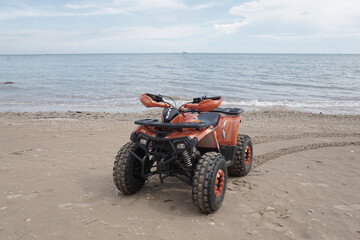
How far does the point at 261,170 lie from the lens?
548cm

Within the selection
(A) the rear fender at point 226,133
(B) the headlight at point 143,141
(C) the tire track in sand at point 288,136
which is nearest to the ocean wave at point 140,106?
(C) the tire track in sand at point 288,136

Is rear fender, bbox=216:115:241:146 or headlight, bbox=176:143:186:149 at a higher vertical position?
headlight, bbox=176:143:186:149

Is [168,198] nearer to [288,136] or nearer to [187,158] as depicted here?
[187,158]

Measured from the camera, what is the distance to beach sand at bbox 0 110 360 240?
3.35 meters

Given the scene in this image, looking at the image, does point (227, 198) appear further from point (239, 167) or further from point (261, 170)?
point (261, 170)

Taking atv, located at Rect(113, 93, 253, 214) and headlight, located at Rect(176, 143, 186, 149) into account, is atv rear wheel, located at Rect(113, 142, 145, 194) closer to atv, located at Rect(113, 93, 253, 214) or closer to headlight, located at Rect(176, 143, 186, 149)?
atv, located at Rect(113, 93, 253, 214)

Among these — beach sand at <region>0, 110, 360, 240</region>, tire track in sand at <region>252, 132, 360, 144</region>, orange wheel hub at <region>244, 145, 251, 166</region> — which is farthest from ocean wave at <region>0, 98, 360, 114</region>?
orange wheel hub at <region>244, 145, 251, 166</region>

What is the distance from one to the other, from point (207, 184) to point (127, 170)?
44.2 inches

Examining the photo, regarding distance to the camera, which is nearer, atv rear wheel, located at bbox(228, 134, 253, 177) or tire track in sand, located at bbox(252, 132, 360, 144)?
atv rear wheel, located at bbox(228, 134, 253, 177)

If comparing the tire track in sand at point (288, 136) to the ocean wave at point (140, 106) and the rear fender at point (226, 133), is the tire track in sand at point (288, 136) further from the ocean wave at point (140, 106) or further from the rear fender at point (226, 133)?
the ocean wave at point (140, 106)

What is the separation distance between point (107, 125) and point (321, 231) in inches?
296

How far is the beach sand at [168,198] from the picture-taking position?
3.35 meters

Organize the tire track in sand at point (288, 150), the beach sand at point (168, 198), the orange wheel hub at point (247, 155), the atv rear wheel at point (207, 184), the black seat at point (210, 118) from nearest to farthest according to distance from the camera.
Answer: the beach sand at point (168, 198)
the atv rear wheel at point (207, 184)
the black seat at point (210, 118)
the orange wheel hub at point (247, 155)
the tire track in sand at point (288, 150)

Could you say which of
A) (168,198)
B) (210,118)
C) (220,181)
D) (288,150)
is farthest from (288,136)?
(168,198)
